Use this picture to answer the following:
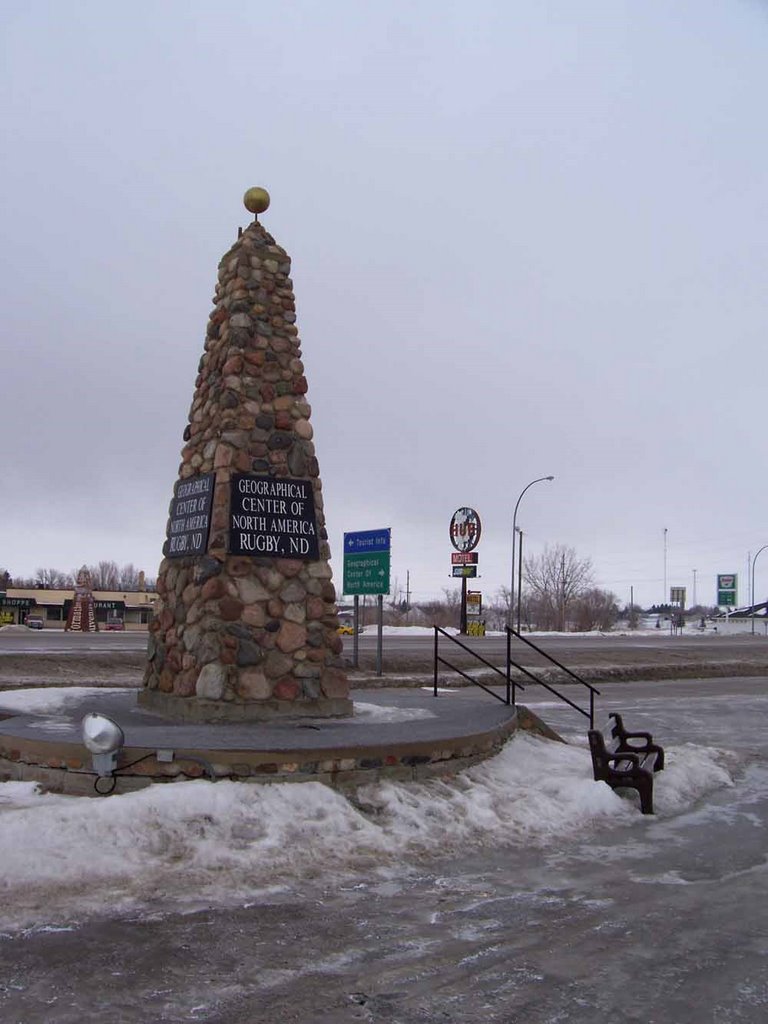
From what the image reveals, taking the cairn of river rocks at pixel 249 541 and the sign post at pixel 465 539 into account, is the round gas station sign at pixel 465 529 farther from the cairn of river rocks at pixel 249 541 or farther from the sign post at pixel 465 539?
the cairn of river rocks at pixel 249 541

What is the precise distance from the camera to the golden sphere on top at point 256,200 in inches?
453

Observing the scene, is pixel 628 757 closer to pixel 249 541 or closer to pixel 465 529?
pixel 249 541

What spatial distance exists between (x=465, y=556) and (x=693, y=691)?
2771 centimetres

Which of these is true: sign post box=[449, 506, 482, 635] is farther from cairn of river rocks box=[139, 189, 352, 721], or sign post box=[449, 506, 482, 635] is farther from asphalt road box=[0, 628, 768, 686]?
cairn of river rocks box=[139, 189, 352, 721]

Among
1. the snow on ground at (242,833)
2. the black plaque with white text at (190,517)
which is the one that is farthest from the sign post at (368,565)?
the snow on ground at (242,833)

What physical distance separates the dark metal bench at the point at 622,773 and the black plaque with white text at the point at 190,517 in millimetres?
4483

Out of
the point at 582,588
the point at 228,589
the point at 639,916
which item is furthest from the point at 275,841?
the point at 582,588

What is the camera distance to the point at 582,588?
9681cm

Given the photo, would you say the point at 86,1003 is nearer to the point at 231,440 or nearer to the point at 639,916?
the point at 639,916

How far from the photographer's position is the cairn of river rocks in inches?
399

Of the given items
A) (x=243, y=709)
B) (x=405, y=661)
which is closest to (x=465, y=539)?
(x=405, y=661)

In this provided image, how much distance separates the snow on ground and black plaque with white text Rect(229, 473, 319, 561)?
3219 mm

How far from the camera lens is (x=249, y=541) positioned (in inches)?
410

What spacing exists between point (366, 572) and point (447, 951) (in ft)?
61.3
